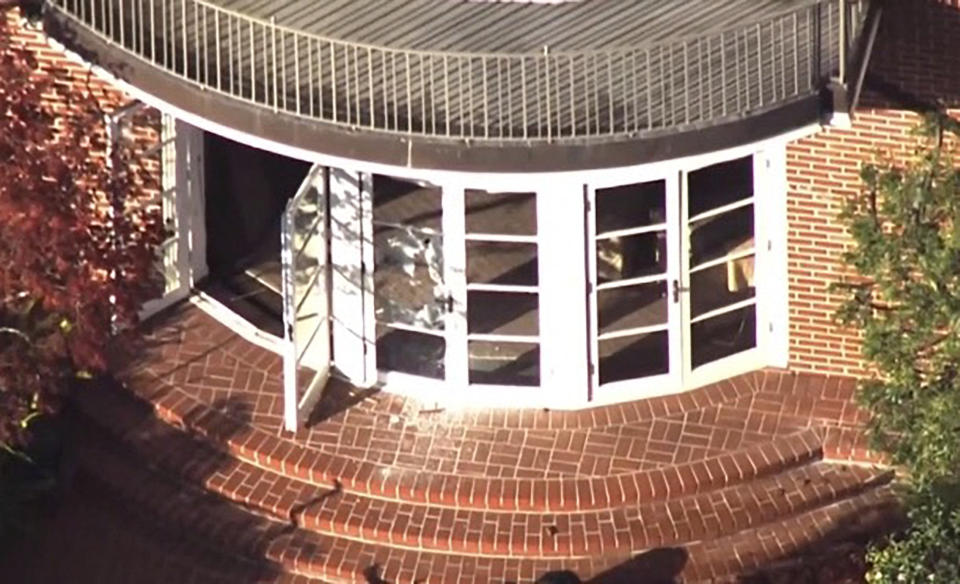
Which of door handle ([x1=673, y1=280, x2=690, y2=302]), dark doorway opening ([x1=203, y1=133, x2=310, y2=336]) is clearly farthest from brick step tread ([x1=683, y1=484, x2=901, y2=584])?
dark doorway opening ([x1=203, y1=133, x2=310, y2=336])

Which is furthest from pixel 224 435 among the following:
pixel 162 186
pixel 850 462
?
pixel 850 462

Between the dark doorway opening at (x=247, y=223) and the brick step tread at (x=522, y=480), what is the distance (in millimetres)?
1861

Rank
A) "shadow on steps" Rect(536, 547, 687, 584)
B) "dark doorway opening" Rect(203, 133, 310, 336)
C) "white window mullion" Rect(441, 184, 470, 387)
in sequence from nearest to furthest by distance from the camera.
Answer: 1. "shadow on steps" Rect(536, 547, 687, 584)
2. "white window mullion" Rect(441, 184, 470, 387)
3. "dark doorway opening" Rect(203, 133, 310, 336)

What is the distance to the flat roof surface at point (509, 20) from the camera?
81.3 feet

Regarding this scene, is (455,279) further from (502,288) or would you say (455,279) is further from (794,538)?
(794,538)

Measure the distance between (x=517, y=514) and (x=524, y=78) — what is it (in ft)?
13.2

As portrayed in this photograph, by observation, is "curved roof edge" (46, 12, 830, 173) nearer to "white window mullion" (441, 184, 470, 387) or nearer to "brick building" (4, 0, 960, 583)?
"brick building" (4, 0, 960, 583)

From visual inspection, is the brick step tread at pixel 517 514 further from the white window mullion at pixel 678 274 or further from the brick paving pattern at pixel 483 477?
the white window mullion at pixel 678 274

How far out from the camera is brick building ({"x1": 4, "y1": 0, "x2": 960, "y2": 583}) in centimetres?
2444

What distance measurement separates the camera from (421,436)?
26812mm

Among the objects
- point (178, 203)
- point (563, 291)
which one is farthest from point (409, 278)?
point (178, 203)

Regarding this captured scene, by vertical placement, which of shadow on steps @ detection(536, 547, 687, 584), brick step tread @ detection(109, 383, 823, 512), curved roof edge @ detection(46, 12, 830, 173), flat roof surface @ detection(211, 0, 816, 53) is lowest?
shadow on steps @ detection(536, 547, 687, 584)

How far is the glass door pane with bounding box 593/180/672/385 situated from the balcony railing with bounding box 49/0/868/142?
211cm

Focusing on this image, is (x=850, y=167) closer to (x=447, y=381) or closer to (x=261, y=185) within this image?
(x=447, y=381)
